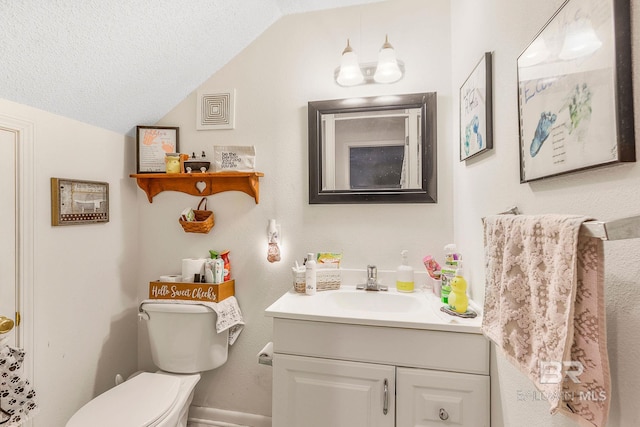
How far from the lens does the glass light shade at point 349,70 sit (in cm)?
157

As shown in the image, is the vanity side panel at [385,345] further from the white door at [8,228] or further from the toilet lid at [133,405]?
the white door at [8,228]

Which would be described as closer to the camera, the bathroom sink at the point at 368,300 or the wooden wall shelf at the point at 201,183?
the bathroom sink at the point at 368,300

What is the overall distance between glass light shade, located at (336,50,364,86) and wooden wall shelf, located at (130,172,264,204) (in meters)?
0.68

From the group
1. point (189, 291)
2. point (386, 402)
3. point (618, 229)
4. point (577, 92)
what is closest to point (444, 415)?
point (386, 402)

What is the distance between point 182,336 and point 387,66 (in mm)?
1759

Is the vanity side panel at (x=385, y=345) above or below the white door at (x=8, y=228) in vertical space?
below

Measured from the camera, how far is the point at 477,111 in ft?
3.79

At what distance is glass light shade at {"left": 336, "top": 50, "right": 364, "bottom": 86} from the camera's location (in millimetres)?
1569

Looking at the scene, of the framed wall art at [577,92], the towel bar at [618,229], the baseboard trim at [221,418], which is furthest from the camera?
the baseboard trim at [221,418]

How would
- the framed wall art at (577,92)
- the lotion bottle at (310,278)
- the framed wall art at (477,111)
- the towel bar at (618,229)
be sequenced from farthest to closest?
the lotion bottle at (310,278) < the framed wall art at (477,111) < the framed wall art at (577,92) < the towel bar at (618,229)

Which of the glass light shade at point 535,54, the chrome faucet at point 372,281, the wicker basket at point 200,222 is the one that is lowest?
the chrome faucet at point 372,281

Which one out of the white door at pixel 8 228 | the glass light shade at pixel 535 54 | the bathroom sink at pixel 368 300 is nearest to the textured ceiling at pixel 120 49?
the white door at pixel 8 228

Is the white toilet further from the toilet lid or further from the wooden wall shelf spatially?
the wooden wall shelf

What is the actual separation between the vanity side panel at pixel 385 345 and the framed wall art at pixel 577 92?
2.10 ft
